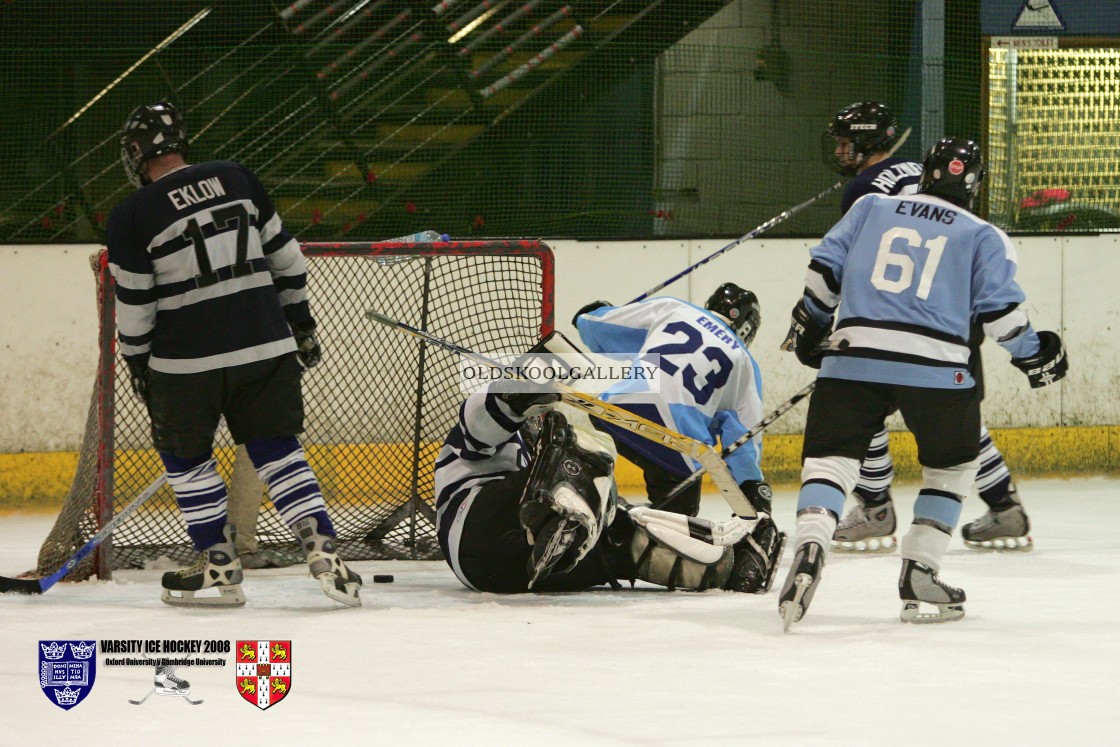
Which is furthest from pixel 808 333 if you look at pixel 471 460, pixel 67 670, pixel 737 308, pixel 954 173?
pixel 67 670

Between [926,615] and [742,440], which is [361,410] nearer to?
[742,440]

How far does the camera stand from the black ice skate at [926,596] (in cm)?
317

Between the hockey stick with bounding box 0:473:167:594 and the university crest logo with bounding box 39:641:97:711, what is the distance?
73cm

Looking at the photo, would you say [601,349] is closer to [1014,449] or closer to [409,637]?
[409,637]

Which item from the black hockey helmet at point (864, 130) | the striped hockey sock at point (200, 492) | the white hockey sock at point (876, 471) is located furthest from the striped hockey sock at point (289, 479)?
the black hockey helmet at point (864, 130)

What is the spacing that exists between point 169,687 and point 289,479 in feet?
3.30

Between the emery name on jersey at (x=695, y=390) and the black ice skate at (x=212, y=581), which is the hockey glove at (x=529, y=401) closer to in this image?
the emery name on jersey at (x=695, y=390)

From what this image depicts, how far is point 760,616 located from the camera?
3.26 m

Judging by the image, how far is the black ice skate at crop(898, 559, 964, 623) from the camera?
3.17m

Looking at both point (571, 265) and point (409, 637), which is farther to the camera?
point (571, 265)

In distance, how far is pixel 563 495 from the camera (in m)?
3.21

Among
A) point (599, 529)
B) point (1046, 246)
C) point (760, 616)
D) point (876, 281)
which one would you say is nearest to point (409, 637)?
point (599, 529)

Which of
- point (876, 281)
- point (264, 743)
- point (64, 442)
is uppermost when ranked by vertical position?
point (876, 281)

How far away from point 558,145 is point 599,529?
9.45ft
